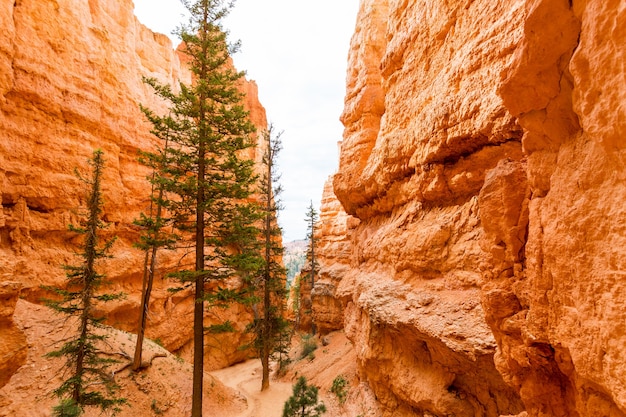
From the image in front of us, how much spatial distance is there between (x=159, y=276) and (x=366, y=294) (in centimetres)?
1856

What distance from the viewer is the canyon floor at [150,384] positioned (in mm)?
10562

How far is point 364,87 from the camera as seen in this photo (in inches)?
589

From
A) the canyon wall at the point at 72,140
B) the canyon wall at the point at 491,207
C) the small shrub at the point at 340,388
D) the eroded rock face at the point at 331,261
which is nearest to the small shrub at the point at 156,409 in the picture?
the canyon wall at the point at 72,140

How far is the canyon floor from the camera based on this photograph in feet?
34.7

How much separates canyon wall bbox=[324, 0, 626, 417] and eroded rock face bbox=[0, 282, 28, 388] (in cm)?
950

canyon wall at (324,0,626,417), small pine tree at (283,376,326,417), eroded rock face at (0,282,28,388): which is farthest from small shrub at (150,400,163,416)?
canyon wall at (324,0,626,417)

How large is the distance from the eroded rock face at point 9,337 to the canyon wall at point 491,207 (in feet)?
31.2

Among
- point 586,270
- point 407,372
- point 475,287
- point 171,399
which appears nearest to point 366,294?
point 407,372

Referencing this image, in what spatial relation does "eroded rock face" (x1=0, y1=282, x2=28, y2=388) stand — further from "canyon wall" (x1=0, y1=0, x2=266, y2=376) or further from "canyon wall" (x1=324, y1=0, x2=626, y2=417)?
"canyon wall" (x1=324, y1=0, x2=626, y2=417)

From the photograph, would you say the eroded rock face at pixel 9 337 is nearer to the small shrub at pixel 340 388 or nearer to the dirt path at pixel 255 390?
the dirt path at pixel 255 390


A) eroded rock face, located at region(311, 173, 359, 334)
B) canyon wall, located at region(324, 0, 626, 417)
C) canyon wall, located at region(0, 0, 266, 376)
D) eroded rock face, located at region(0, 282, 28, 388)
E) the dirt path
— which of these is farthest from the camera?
eroded rock face, located at region(311, 173, 359, 334)

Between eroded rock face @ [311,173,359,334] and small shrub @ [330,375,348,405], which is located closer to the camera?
small shrub @ [330,375,348,405]

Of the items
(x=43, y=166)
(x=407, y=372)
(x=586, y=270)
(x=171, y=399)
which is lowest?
(x=171, y=399)

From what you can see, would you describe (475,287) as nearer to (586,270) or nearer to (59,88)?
(586,270)
